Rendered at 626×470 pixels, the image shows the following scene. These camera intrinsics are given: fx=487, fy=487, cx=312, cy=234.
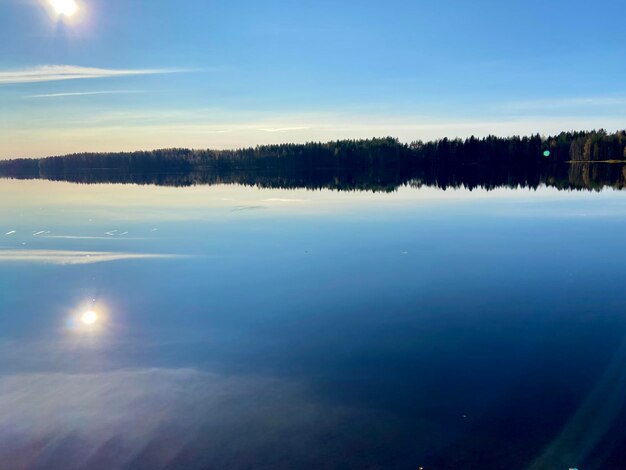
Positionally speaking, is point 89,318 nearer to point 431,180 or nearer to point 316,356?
point 316,356

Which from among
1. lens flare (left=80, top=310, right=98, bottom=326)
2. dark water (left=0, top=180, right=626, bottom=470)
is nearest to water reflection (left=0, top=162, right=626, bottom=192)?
dark water (left=0, top=180, right=626, bottom=470)

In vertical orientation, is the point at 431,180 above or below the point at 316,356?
above

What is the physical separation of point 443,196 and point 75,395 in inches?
1785

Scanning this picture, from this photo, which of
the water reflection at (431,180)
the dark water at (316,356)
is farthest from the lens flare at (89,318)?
the water reflection at (431,180)

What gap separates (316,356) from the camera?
10719mm

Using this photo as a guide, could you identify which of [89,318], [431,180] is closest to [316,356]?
[89,318]

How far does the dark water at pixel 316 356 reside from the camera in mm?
7445

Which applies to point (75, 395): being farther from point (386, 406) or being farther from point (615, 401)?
point (615, 401)

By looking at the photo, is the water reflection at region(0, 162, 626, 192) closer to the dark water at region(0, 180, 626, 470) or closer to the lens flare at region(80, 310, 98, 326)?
the dark water at region(0, 180, 626, 470)

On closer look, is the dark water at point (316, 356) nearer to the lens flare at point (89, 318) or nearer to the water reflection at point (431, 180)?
the lens flare at point (89, 318)

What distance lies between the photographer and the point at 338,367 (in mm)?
10102

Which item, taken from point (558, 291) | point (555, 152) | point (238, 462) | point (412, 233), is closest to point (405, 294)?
point (558, 291)

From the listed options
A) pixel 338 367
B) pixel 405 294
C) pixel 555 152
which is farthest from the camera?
pixel 555 152

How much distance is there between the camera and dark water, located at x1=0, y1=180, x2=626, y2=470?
24.4 ft
